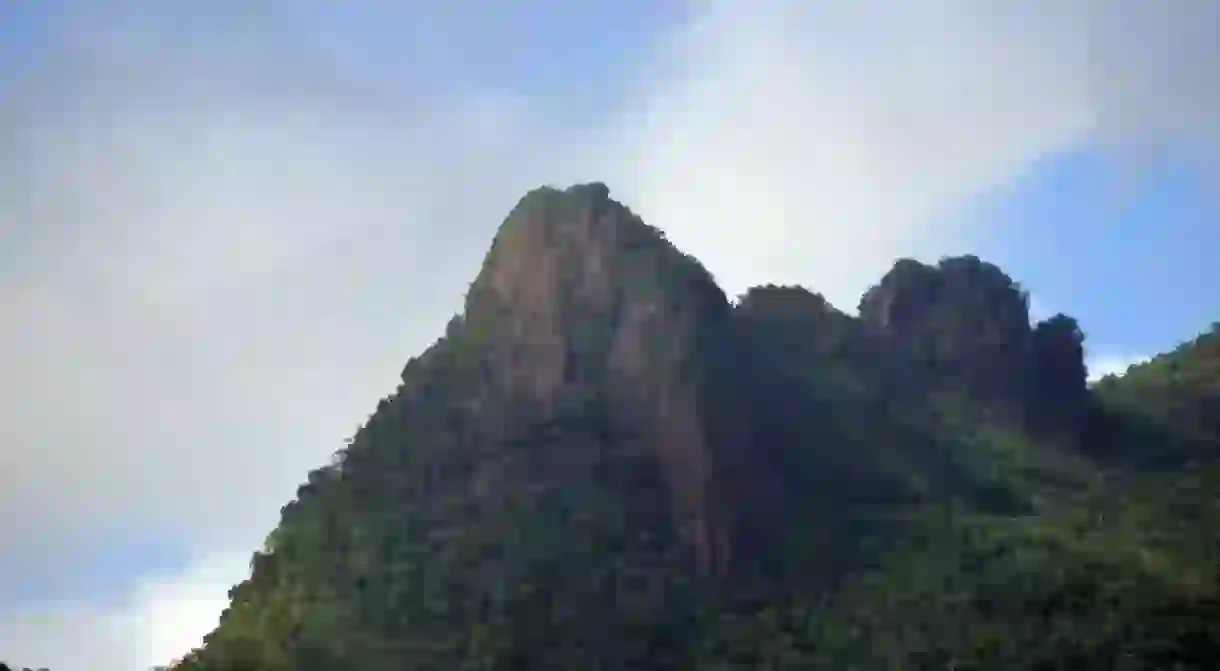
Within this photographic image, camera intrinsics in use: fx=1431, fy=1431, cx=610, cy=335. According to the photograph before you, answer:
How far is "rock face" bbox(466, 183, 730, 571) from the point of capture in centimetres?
4416

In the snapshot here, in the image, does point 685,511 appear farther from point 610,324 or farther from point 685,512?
point 610,324

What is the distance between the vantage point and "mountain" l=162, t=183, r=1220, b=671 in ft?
126

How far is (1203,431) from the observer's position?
2308 inches

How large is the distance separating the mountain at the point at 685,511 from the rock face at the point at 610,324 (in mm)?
85

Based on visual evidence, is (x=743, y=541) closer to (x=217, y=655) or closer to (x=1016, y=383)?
(x=217, y=655)

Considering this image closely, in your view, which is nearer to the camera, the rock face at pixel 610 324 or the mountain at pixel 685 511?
the mountain at pixel 685 511

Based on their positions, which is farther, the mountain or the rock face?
the rock face

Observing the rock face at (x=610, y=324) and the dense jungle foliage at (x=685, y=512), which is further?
the rock face at (x=610, y=324)

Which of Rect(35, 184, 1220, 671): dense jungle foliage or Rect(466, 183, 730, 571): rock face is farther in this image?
Rect(466, 183, 730, 571): rock face

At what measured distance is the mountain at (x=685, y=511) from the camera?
126ft

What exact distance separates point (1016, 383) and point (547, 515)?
2400 cm

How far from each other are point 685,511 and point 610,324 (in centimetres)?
755

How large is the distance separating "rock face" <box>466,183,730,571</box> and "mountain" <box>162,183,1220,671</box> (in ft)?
0.28

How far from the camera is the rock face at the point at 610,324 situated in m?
44.2
